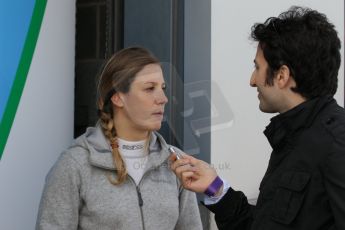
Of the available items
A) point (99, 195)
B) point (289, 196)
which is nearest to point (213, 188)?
point (289, 196)

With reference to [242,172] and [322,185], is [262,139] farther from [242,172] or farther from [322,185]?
[322,185]

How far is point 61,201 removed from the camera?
2.07 meters

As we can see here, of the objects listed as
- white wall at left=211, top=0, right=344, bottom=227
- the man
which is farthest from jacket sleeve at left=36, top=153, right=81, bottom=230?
white wall at left=211, top=0, right=344, bottom=227

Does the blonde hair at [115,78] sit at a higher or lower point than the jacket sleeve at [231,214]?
higher

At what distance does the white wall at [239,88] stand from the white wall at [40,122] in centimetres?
100

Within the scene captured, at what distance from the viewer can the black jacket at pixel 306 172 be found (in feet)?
5.10

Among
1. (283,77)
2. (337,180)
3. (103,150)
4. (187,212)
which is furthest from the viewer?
(187,212)

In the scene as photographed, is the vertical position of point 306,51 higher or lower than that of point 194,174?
higher

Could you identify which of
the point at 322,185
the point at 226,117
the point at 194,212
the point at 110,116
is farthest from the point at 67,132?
the point at 322,185

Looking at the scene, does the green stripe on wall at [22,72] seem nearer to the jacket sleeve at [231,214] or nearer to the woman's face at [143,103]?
the woman's face at [143,103]

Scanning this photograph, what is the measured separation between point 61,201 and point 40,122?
0.69 metres

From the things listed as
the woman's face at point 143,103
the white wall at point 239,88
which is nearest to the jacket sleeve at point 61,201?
the woman's face at point 143,103

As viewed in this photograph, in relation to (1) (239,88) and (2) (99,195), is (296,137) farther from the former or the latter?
(1) (239,88)

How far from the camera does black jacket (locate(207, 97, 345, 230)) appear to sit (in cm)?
155
